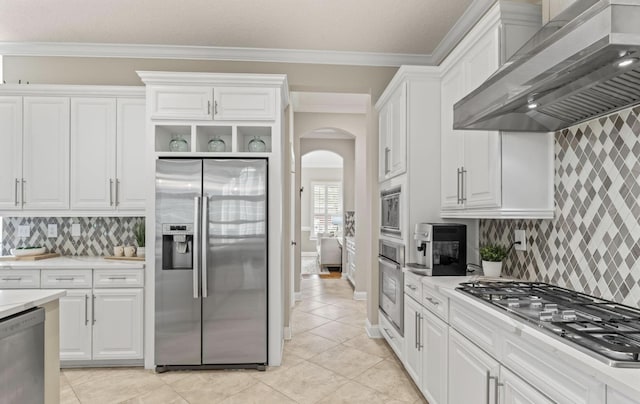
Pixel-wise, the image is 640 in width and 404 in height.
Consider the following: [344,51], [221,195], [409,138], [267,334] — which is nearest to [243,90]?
[221,195]

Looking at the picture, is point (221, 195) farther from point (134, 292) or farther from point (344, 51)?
point (344, 51)

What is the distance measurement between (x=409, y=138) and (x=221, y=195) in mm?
1603

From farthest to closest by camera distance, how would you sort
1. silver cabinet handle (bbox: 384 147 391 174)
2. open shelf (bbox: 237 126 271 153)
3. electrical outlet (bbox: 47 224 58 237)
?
electrical outlet (bbox: 47 224 58 237) → silver cabinet handle (bbox: 384 147 391 174) → open shelf (bbox: 237 126 271 153)

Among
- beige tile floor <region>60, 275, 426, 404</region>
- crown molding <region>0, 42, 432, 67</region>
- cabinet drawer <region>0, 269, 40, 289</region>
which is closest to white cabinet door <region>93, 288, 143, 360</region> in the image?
beige tile floor <region>60, 275, 426, 404</region>

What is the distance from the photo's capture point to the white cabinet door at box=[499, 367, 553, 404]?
54.7 inches

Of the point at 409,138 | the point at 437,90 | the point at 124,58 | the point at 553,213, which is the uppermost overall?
the point at 124,58

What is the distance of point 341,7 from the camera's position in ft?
9.92

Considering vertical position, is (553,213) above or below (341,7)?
below

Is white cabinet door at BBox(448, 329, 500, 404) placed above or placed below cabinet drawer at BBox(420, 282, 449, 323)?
below

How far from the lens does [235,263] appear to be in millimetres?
3184

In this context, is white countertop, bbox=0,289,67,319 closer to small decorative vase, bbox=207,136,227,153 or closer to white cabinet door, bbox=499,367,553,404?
small decorative vase, bbox=207,136,227,153

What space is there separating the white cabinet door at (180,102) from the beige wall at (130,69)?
71 centimetres

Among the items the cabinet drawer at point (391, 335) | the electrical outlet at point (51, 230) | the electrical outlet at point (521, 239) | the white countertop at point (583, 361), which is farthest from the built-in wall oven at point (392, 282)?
the electrical outlet at point (51, 230)

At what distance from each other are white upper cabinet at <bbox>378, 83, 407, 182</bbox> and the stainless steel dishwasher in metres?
2.57
